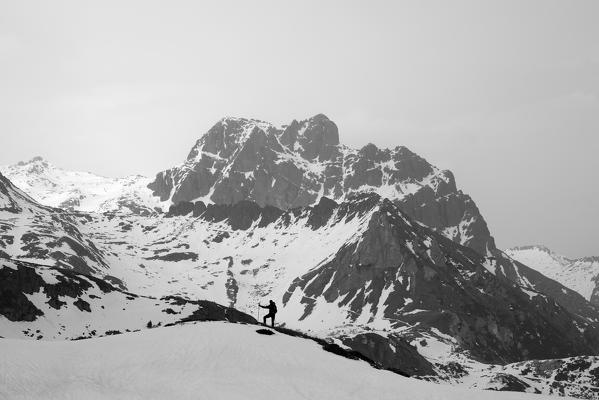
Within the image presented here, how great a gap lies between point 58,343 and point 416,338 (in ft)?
537

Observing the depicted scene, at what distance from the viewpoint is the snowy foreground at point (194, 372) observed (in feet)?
102

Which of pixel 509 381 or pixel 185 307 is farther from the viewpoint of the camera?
pixel 509 381

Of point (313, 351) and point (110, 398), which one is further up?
point (313, 351)

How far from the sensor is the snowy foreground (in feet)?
102

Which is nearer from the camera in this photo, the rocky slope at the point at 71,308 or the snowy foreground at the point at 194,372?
the snowy foreground at the point at 194,372

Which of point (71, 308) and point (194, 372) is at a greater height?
point (194, 372)

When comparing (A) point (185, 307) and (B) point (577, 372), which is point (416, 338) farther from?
(A) point (185, 307)

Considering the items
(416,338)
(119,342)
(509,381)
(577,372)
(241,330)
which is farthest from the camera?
(416,338)

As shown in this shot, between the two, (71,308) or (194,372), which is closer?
(194,372)

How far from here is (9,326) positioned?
95250 millimetres

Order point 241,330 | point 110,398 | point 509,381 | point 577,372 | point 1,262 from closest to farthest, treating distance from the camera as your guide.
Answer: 1. point 110,398
2. point 241,330
3. point 1,262
4. point 509,381
5. point 577,372

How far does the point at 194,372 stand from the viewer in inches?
1353

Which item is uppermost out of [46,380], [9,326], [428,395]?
[428,395]

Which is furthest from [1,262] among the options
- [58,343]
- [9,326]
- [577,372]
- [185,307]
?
[577,372]
